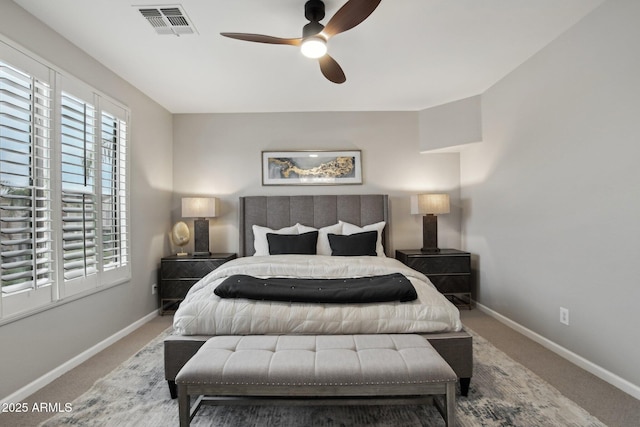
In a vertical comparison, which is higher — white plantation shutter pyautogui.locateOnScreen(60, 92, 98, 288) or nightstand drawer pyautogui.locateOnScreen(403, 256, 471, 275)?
white plantation shutter pyautogui.locateOnScreen(60, 92, 98, 288)

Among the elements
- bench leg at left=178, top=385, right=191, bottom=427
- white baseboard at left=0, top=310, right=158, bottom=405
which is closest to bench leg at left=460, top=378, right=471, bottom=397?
bench leg at left=178, top=385, right=191, bottom=427

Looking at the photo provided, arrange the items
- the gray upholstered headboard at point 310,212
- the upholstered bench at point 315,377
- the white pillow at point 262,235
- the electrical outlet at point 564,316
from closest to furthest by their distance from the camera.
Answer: the upholstered bench at point 315,377
the electrical outlet at point 564,316
the white pillow at point 262,235
the gray upholstered headboard at point 310,212

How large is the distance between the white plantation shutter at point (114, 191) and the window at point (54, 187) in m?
0.01

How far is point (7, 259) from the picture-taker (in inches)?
79.9

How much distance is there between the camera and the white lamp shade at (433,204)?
157 inches

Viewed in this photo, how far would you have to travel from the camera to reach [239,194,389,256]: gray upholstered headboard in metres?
4.22

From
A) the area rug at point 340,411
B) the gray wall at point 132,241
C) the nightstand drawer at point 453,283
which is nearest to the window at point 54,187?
the gray wall at point 132,241

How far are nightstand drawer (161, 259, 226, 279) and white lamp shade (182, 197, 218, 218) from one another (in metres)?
0.58

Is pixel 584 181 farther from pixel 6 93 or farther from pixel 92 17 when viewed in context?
pixel 6 93

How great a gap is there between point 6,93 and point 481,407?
355 cm

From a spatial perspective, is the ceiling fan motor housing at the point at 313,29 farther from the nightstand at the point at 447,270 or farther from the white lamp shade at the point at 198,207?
the nightstand at the point at 447,270

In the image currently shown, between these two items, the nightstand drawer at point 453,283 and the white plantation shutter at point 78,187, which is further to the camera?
the nightstand drawer at point 453,283

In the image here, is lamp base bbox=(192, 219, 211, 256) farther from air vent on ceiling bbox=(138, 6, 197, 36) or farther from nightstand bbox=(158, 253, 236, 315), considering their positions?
air vent on ceiling bbox=(138, 6, 197, 36)

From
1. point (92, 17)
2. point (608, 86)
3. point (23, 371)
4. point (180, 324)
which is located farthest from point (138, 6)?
point (608, 86)
